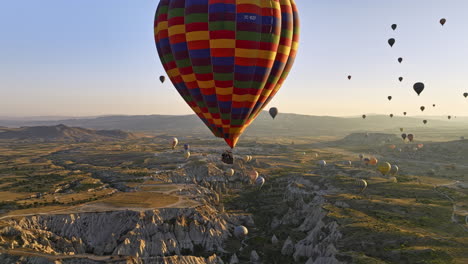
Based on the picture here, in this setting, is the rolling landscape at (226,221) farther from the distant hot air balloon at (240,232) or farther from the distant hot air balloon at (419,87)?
the distant hot air balloon at (419,87)

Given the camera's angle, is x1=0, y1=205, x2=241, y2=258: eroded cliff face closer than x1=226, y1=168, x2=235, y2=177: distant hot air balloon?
Yes

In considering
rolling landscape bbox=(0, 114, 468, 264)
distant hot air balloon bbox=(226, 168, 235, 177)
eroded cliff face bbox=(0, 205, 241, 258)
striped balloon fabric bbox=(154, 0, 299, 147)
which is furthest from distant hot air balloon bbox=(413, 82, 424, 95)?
striped balloon fabric bbox=(154, 0, 299, 147)

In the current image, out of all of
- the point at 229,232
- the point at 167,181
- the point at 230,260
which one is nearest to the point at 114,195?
the point at 167,181

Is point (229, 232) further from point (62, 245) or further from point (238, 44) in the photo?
point (238, 44)

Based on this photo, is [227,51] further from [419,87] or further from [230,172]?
[230,172]

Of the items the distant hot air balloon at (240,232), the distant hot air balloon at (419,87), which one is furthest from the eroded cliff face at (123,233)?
the distant hot air balloon at (419,87)

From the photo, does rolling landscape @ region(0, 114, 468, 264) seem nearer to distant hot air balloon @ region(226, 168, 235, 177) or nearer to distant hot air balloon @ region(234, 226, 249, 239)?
distant hot air balloon @ region(234, 226, 249, 239)

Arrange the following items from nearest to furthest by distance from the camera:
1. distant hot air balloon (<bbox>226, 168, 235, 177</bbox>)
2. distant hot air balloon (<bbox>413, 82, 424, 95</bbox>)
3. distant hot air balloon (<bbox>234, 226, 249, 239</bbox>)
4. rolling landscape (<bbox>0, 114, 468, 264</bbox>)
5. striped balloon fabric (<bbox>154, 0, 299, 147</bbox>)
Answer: striped balloon fabric (<bbox>154, 0, 299, 147</bbox>)
rolling landscape (<bbox>0, 114, 468, 264</bbox>)
distant hot air balloon (<bbox>234, 226, 249, 239</bbox>)
distant hot air balloon (<bbox>413, 82, 424, 95</bbox>)
distant hot air balloon (<bbox>226, 168, 235, 177</bbox>)

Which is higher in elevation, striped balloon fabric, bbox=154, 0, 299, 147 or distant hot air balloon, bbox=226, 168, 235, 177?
striped balloon fabric, bbox=154, 0, 299, 147

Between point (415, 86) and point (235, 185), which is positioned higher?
point (415, 86)
